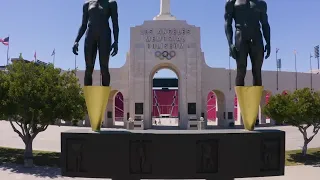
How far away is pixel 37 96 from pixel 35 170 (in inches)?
167

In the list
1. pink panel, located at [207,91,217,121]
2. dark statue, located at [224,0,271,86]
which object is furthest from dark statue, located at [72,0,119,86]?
pink panel, located at [207,91,217,121]

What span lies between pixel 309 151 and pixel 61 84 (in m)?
18.7

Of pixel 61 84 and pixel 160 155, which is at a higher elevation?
pixel 61 84

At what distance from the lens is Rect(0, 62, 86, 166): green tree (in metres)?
16.8

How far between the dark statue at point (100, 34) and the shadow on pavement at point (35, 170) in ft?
29.7

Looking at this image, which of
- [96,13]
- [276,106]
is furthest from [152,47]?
[96,13]

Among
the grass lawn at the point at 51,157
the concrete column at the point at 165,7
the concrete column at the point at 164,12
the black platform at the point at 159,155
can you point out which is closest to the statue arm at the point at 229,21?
the black platform at the point at 159,155

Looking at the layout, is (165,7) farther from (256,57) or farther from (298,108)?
(256,57)

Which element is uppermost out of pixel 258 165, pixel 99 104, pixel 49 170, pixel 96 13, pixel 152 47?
pixel 152 47

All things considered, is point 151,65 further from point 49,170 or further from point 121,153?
point 121,153

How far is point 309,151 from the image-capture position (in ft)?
74.9

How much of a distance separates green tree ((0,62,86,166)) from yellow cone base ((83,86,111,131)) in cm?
887

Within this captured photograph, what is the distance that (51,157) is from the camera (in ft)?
66.1

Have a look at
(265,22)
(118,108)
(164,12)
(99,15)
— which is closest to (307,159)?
Answer: (265,22)
